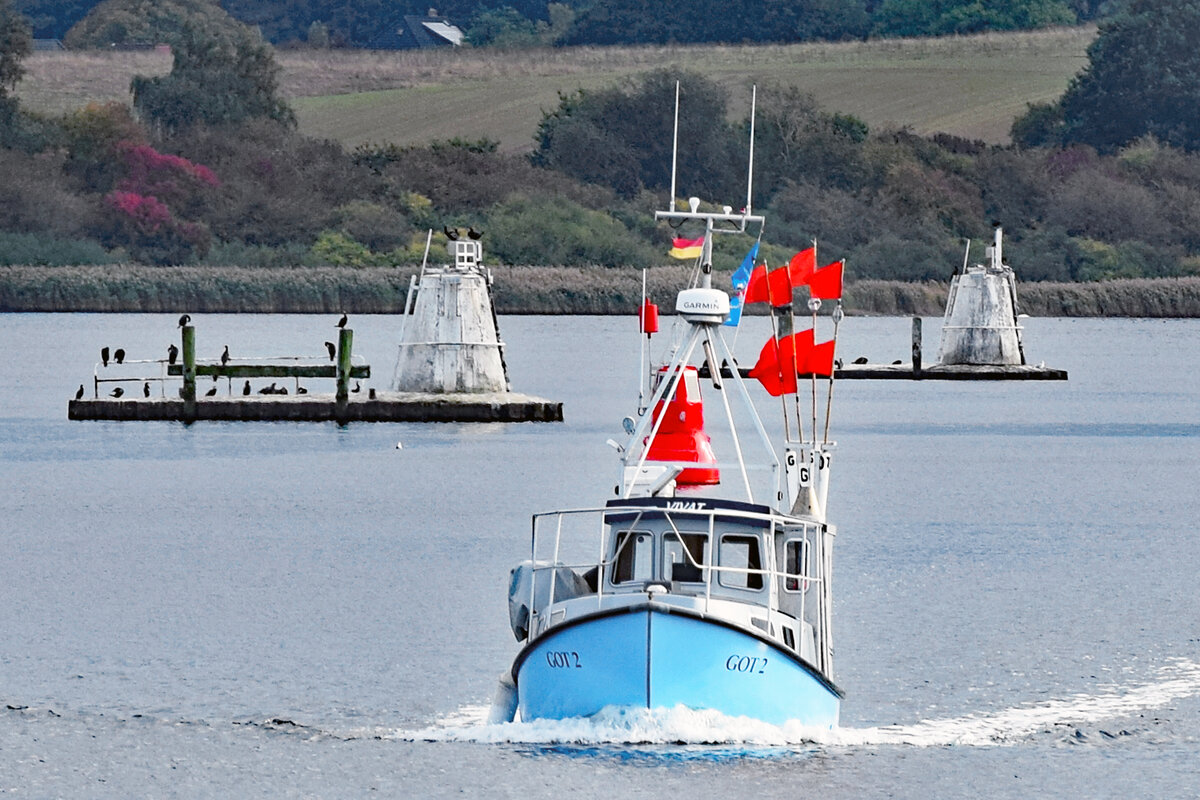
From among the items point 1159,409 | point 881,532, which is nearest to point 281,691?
point 881,532

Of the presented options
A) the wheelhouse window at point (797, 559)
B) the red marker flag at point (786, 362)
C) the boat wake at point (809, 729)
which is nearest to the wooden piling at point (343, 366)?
the boat wake at point (809, 729)

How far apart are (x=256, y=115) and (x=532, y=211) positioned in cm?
2842

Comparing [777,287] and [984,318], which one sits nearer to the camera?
[777,287]

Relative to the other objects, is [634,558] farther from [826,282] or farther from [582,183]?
[582,183]

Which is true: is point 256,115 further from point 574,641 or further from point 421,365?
point 574,641

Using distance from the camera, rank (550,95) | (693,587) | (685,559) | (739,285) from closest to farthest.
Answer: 1. (693,587)
2. (685,559)
3. (739,285)
4. (550,95)

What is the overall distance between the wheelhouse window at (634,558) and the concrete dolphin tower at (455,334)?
36.4 m

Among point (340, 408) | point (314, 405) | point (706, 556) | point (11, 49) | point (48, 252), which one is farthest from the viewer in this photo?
point (11, 49)

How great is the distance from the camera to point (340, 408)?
64.3 m

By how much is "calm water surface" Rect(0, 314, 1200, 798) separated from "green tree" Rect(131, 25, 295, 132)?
10515 cm

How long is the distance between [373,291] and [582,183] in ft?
120

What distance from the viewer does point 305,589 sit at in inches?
1556

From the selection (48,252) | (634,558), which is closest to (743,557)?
(634,558)

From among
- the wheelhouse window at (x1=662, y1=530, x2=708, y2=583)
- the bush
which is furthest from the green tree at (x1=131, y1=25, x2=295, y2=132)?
the wheelhouse window at (x1=662, y1=530, x2=708, y2=583)
